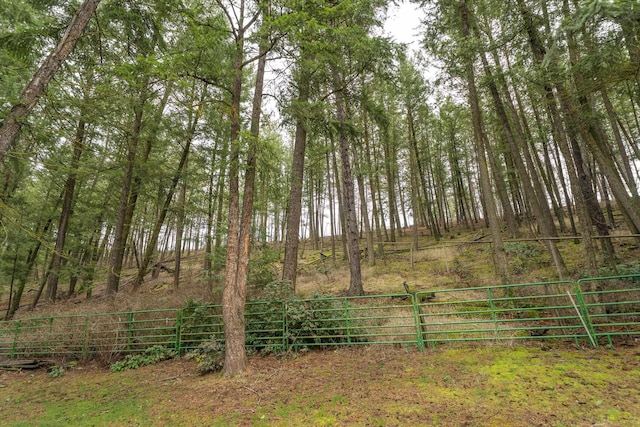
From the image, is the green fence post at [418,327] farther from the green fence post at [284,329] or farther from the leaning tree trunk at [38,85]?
the leaning tree trunk at [38,85]

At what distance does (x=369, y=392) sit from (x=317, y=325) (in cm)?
277

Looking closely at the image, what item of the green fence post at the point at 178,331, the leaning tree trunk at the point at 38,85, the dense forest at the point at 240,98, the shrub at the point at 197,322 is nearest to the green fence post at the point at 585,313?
the dense forest at the point at 240,98

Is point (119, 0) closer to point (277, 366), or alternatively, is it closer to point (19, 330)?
point (277, 366)

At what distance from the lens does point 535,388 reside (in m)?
4.03

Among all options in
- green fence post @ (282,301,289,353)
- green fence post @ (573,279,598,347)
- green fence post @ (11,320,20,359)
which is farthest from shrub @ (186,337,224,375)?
green fence post @ (573,279,598,347)

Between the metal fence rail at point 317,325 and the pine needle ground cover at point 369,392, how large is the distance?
54 cm

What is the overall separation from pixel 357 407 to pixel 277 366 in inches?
101

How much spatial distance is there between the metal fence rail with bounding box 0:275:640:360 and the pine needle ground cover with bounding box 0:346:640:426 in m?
0.54

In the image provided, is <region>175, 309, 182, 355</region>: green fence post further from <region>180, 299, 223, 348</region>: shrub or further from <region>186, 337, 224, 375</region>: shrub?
<region>186, 337, 224, 375</region>: shrub

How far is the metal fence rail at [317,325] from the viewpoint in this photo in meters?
6.27

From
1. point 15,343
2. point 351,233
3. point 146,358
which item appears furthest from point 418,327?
point 15,343

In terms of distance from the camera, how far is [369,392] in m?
4.41

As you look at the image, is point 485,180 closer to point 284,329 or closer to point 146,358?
point 284,329

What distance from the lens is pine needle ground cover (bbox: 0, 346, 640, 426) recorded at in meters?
3.57
